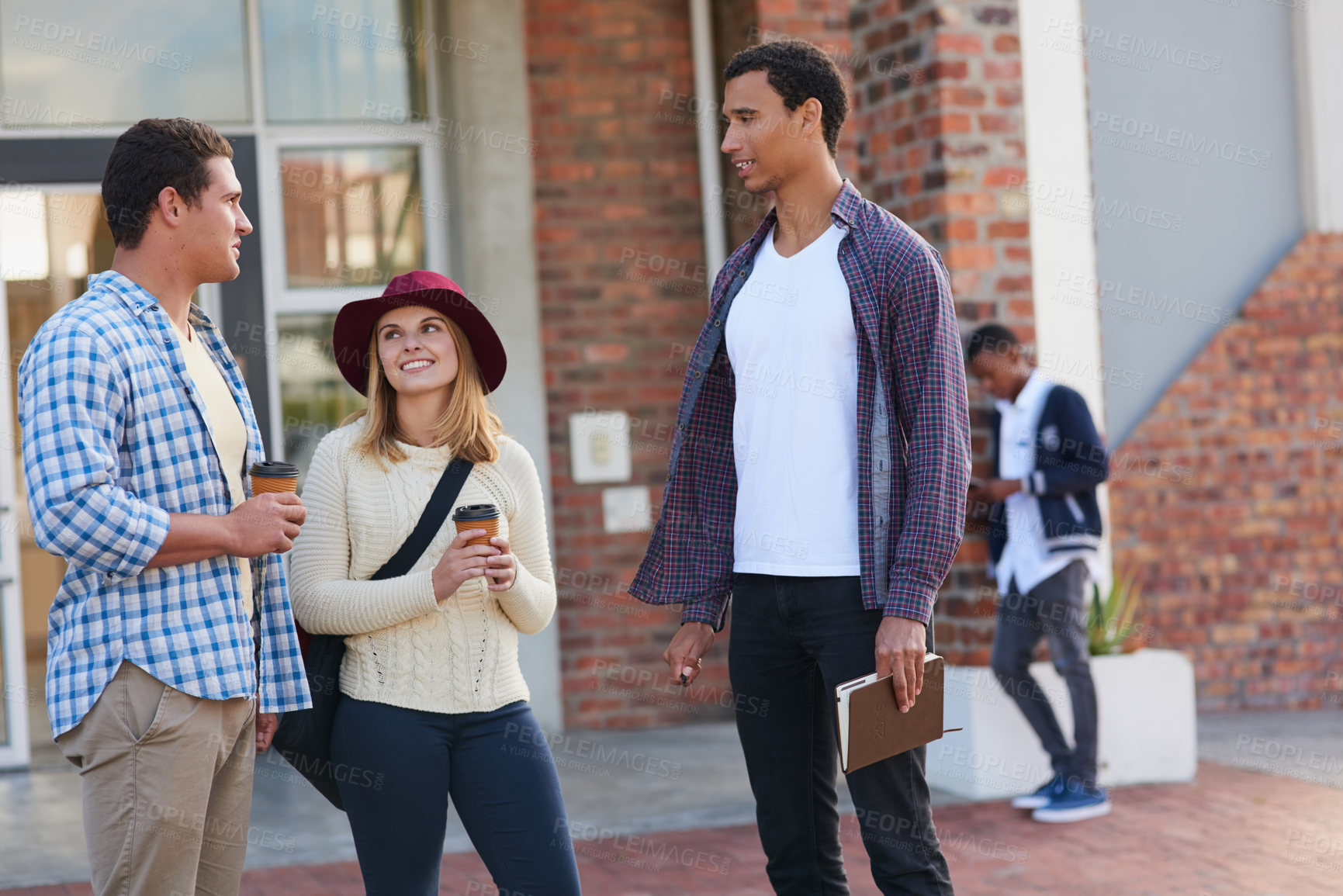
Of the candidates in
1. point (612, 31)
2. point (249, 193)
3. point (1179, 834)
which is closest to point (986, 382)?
point (1179, 834)

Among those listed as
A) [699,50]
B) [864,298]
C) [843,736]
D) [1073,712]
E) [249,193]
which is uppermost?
[699,50]

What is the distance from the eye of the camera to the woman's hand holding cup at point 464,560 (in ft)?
8.72

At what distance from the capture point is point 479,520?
264 centimetres

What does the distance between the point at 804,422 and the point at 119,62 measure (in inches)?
204

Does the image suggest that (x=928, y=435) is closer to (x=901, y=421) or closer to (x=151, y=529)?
(x=901, y=421)

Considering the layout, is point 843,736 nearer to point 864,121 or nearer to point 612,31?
point 864,121

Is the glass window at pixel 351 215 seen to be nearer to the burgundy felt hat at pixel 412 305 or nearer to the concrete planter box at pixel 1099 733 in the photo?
the concrete planter box at pixel 1099 733

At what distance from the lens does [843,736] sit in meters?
2.63

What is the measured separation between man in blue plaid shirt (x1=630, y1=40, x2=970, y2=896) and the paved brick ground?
1.71 metres

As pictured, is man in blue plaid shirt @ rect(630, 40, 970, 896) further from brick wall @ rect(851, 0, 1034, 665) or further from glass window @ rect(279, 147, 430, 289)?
glass window @ rect(279, 147, 430, 289)

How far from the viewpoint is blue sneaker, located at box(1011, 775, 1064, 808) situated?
5.35 meters

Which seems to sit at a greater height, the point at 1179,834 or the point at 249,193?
the point at 249,193

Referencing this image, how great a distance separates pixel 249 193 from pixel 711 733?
3.57 metres

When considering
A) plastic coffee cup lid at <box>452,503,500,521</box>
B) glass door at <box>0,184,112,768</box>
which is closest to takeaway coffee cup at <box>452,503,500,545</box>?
plastic coffee cup lid at <box>452,503,500,521</box>
